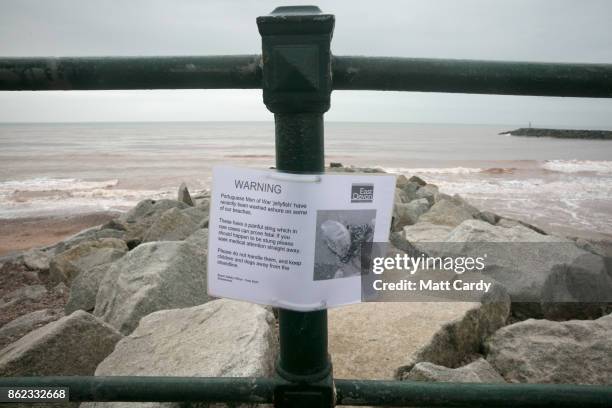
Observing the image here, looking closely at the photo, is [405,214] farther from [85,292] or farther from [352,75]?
[352,75]

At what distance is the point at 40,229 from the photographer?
33.3 ft

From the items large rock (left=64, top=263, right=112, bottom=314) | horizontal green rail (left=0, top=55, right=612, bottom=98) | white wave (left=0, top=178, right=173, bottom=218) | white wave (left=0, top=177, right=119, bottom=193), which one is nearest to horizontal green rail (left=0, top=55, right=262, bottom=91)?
horizontal green rail (left=0, top=55, right=612, bottom=98)

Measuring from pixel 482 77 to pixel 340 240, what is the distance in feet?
1.42

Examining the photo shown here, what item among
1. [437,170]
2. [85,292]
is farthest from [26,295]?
[437,170]

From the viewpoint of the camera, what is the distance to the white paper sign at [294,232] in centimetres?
84

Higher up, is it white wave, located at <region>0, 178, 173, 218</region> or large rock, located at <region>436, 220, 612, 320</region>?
large rock, located at <region>436, 220, 612, 320</region>

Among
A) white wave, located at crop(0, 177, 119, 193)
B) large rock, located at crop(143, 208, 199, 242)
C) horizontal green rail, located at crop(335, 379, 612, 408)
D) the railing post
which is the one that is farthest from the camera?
white wave, located at crop(0, 177, 119, 193)

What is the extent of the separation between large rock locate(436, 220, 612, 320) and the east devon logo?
8.64 feet

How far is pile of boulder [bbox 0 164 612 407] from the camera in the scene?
1999 millimetres

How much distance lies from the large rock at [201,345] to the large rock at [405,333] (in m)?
0.38

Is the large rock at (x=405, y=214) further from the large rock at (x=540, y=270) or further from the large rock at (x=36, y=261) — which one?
the large rock at (x=36, y=261)

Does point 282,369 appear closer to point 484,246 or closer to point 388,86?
point 388,86

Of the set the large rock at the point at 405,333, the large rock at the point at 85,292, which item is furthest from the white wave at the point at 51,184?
the large rock at the point at 405,333

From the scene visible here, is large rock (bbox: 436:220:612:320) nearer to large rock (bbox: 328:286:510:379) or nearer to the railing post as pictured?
large rock (bbox: 328:286:510:379)
